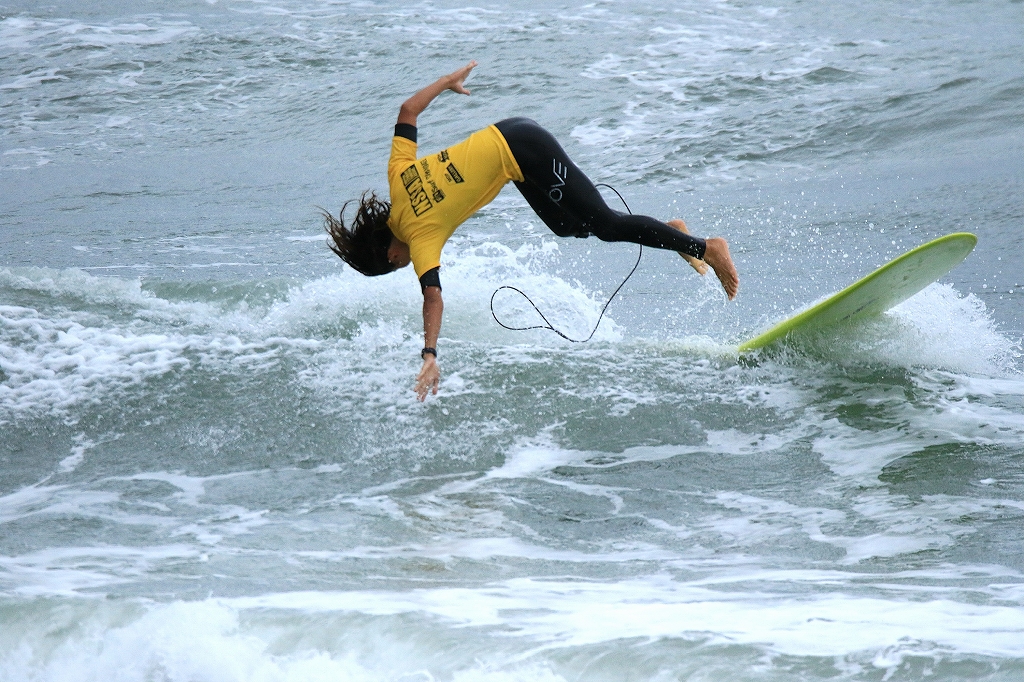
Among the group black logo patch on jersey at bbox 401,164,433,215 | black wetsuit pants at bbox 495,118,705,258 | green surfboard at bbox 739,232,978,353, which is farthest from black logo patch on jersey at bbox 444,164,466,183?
green surfboard at bbox 739,232,978,353

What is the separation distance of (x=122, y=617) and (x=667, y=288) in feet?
18.2

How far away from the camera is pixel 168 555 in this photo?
3.85m

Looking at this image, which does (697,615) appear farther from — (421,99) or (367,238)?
(421,99)

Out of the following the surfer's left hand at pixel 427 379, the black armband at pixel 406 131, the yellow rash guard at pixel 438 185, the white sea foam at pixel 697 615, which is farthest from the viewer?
the black armband at pixel 406 131

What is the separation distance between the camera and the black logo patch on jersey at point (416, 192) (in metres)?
4.68

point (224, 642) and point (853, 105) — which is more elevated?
point (853, 105)

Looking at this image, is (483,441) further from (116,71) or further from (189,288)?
(116,71)

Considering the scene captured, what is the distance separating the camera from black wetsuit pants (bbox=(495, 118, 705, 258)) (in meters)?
4.86

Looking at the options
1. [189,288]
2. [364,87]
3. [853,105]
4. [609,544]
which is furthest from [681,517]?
[364,87]

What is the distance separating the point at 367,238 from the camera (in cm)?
484

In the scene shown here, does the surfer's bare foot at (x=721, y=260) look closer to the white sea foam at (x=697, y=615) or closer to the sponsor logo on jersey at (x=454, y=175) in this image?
the sponsor logo on jersey at (x=454, y=175)

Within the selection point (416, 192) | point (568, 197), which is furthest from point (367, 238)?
point (568, 197)

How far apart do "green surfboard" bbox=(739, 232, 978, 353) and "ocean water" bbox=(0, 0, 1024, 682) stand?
0.14m

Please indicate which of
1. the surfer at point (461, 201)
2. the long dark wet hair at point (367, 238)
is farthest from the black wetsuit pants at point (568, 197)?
the long dark wet hair at point (367, 238)
